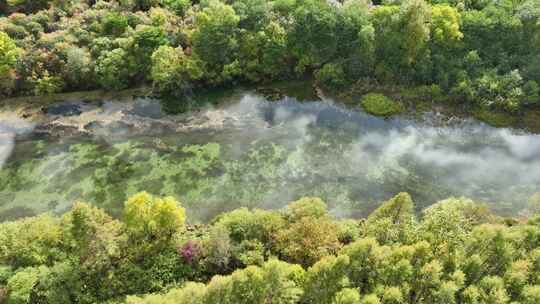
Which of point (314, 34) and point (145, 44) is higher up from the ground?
point (314, 34)

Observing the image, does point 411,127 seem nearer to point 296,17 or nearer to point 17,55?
point 296,17

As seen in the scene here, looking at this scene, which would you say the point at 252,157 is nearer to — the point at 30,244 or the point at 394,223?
the point at 394,223

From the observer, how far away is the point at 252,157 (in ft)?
156

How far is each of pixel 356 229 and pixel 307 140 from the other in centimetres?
1474

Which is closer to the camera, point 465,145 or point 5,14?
point 465,145

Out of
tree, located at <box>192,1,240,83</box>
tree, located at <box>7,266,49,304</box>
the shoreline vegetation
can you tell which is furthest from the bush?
tree, located at <box>7,266,49,304</box>

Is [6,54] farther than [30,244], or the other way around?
[6,54]

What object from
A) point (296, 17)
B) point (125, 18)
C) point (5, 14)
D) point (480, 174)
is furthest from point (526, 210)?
point (5, 14)

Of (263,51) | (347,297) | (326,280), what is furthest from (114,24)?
(347,297)

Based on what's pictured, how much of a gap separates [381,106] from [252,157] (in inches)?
614

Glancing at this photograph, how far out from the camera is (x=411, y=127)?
165ft

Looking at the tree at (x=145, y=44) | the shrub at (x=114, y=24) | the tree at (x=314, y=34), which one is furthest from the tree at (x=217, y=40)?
the shrub at (x=114, y=24)

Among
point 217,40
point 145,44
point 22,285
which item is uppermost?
point 217,40

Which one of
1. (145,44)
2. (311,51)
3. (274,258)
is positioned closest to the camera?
(274,258)
